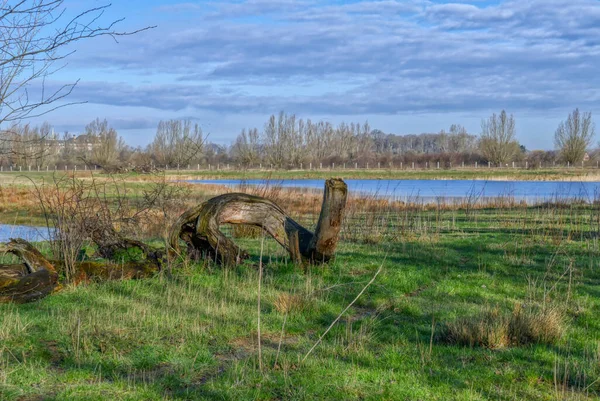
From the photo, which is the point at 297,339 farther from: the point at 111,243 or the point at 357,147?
the point at 357,147

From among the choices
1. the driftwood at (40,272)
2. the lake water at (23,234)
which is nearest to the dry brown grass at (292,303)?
the driftwood at (40,272)

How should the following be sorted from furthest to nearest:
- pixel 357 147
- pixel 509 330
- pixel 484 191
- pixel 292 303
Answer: pixel 357 147
pixel 484 191
pixel 292 303
pixel 509 330

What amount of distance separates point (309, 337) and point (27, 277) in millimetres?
3821

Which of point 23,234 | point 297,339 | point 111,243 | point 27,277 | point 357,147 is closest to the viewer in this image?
point 297,339

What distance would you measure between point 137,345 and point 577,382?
158 inches

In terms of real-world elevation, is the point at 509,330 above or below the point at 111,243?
below

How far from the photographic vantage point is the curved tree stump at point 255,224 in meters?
9.76

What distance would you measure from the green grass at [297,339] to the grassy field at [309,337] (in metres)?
0.02

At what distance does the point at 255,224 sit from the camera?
1005 cm

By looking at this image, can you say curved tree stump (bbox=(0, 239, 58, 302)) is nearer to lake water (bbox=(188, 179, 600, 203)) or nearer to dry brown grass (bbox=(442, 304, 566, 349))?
dry brown grass (bbox=(442, 304, 566, 349))

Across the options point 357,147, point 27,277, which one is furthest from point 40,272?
point 357,147

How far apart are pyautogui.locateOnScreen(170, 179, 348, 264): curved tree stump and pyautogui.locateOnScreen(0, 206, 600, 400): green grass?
11.6 inches

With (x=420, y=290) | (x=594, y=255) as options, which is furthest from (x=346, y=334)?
(x=594, y=255)

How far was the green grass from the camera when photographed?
509 centimetres
